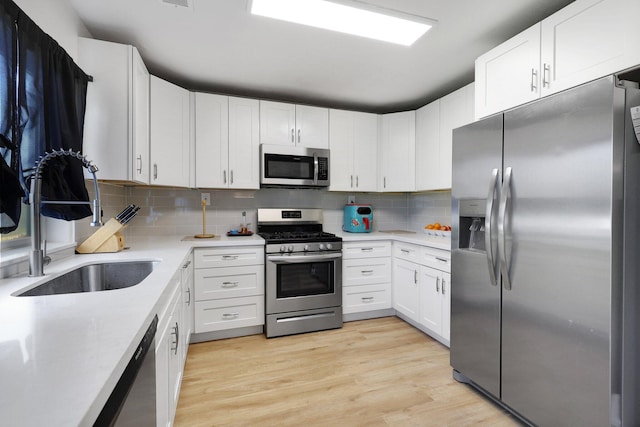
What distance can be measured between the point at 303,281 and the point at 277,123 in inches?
64.2

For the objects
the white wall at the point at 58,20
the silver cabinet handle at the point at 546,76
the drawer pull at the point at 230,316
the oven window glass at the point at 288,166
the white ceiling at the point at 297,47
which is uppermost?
the white ceiling at the point at 297,47

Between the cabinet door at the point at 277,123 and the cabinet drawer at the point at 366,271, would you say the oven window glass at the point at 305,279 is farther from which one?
the cabinet door at the point at 277,123

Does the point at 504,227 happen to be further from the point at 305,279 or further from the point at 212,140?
the point at 212,140

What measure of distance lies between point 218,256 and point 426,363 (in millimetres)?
1934

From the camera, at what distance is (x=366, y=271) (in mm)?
3154

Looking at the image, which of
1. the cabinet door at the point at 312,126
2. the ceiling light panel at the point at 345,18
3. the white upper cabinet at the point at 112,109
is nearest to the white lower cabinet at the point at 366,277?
the cabinet door at the point at 312,126

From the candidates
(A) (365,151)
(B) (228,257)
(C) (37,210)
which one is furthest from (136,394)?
(A) (365,151)

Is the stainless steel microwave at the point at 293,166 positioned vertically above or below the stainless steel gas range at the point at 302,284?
above

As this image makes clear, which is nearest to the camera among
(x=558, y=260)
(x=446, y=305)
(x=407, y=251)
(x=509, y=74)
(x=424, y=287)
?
(x=558, y=260)

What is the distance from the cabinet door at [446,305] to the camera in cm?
247

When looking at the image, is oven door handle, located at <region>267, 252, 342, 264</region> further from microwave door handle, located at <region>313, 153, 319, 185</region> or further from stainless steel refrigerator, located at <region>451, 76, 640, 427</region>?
stainless steel refrigerator, located at <region>451, 76, 640, 427</region>

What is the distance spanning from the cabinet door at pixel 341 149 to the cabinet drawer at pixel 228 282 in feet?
4.17

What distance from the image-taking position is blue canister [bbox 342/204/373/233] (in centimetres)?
349

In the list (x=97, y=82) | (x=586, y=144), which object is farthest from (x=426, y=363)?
(x=97, y=82)
